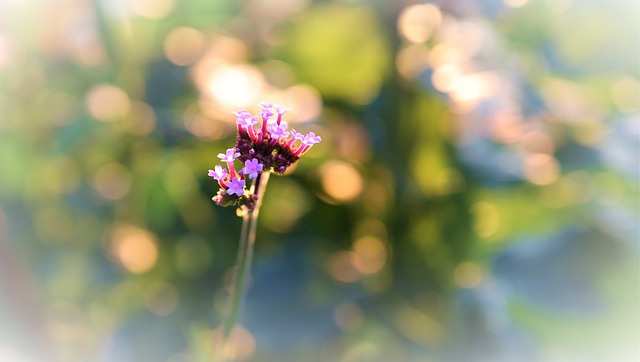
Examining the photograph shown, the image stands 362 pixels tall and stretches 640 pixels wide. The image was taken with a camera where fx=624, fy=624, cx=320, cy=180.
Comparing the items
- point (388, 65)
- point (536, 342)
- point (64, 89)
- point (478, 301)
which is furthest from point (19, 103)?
point (536, 342)

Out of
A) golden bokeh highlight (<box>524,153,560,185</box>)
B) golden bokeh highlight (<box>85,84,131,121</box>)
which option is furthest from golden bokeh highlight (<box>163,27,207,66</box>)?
golden bokeh highlight (<box>524,153,560,185</box>)

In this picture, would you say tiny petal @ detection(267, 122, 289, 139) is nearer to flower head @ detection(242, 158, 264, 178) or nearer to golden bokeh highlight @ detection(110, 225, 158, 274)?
flower head @ detection(242, 158, 264, 178)

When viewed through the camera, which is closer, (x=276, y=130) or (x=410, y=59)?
(x=276, y=130)

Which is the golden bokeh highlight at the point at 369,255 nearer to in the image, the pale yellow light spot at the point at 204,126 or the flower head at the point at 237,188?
the pale yellow light spot at the point at 204,126

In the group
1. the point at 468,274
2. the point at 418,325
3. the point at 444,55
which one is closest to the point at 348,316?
the point at 418,325

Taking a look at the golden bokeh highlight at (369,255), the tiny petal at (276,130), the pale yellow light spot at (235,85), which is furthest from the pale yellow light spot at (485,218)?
the tiny petal at (276,130)

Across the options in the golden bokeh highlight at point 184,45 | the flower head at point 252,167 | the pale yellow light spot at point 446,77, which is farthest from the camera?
the golden bokeh highlight at point 184,45

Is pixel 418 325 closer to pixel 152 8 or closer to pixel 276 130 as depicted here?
pixel 276 130

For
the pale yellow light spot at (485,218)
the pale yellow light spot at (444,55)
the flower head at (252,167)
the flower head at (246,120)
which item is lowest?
the flower head at (252,167)
